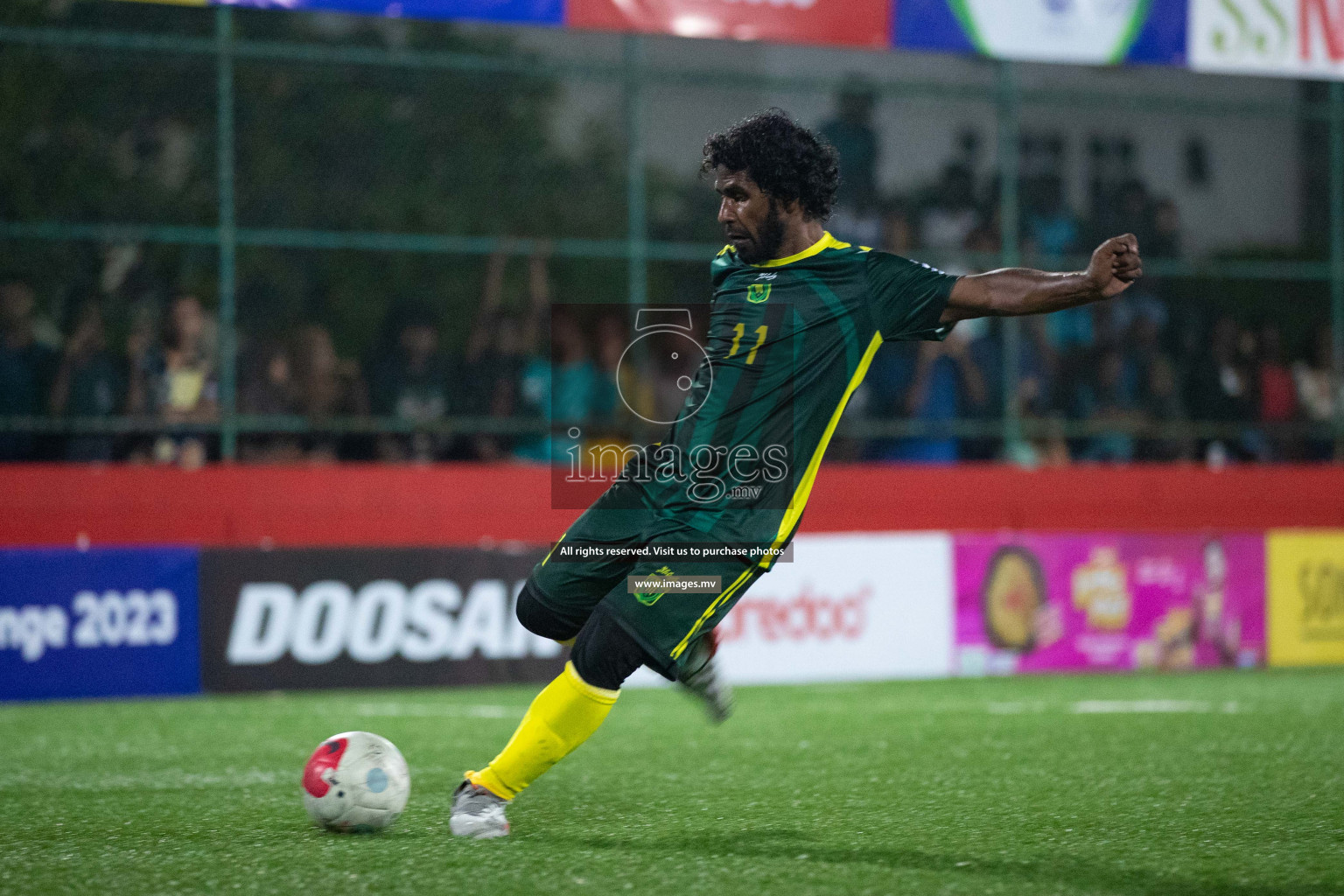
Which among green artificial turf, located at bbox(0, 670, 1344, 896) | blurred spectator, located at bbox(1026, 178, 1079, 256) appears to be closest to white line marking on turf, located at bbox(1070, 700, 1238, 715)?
green artificial turf, located at bbox(0, 670, 1344, 896)

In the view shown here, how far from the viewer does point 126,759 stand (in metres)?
7.33

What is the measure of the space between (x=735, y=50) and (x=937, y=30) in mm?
10050

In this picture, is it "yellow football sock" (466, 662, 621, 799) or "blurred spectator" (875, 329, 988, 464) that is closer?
"yellow football sock" (466, 662, 621, 799)

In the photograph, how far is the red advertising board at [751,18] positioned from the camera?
12.3 m

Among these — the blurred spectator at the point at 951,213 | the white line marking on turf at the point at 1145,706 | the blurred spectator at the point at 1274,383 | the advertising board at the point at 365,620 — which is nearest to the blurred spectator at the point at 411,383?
the advertising board at the point at 365,620

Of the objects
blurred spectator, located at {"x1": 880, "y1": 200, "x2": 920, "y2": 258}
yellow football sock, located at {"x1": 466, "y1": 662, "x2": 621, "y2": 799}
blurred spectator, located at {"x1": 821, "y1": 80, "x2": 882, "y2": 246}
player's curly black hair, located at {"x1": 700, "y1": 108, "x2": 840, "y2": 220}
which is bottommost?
yellow football sock, located at {"x1": 466, "y1": 662, "x2": 621, "y2": 799}

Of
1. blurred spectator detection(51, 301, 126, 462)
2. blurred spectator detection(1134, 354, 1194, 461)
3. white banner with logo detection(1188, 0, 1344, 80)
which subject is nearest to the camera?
blurred spectator detection(51, 301, 126, 462)

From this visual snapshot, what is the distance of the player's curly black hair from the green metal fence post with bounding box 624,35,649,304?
318 inches

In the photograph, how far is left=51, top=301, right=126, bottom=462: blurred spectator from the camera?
11492 millimetres

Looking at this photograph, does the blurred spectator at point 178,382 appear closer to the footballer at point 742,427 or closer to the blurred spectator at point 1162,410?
the footballer at point 742,427

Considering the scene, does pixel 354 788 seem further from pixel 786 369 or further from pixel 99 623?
pixel 99 623

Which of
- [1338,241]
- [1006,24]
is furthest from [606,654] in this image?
[1338,241]

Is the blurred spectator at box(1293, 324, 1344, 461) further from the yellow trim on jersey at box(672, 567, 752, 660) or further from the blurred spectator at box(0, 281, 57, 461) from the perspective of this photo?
the yellow trim on jersey at box(672, 567, 752, 660)

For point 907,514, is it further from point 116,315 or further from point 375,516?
point 116,315
